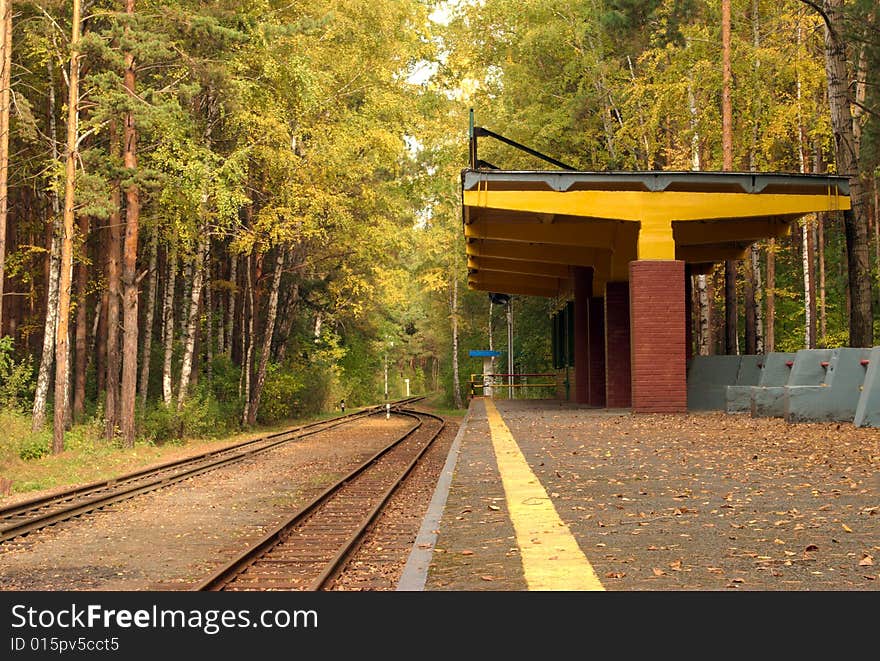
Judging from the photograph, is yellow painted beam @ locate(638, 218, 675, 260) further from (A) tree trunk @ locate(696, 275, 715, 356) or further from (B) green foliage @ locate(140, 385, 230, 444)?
(B) green foliage @ locate(140, 385, 230, 444)

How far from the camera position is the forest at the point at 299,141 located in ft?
88.7

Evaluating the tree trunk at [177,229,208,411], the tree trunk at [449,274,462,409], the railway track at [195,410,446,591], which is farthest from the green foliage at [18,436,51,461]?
the tree trunk at [449,274,462,409]

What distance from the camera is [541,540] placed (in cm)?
794

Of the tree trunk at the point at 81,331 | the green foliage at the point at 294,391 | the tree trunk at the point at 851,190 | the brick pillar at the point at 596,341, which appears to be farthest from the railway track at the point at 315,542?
the green foliage at the point at 294,391

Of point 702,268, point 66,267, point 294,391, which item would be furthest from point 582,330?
point 66,267

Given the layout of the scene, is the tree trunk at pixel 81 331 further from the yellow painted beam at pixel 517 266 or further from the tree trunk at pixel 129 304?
the yellow painted beam at pixel 517 266

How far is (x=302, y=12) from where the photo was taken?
116 ft

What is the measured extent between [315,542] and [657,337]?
12.4 m

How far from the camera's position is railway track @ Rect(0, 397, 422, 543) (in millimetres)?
13992

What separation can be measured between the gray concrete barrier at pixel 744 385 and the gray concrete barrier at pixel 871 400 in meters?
5.08

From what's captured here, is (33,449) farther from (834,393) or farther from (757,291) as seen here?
(757,291)

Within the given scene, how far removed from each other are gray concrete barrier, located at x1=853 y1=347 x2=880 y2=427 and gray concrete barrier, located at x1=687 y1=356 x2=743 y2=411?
8.23m

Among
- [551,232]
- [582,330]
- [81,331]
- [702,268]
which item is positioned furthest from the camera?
[582,330]
